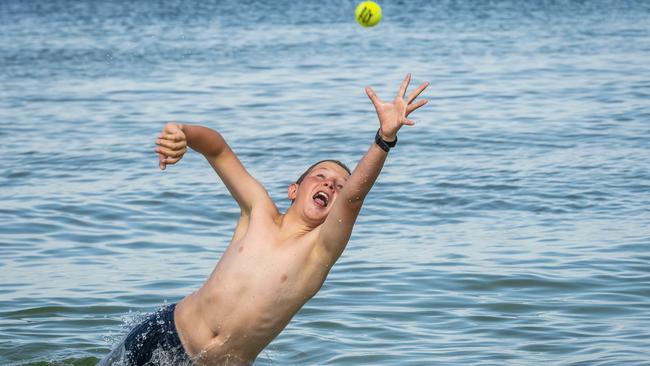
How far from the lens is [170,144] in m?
5.60

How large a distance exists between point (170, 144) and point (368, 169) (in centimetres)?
93

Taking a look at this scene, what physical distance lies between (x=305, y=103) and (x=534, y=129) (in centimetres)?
445

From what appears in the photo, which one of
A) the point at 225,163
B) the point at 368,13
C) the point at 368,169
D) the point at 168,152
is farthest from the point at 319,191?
the point at 368,13

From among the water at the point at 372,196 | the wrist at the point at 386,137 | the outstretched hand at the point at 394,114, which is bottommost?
the water at the point at 372,196

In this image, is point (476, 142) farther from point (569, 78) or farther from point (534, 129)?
point (569, 78)

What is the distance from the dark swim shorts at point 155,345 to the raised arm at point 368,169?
1.03 m

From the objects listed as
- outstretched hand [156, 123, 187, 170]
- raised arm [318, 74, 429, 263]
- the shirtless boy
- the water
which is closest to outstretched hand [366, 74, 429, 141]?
raised arm [318, 74, 429, 263]

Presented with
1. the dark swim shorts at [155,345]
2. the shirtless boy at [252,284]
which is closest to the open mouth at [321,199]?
the shirtless boy at [252,284]

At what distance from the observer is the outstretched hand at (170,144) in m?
5.60

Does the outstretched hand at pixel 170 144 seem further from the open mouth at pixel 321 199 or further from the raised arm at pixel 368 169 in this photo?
the open mouth at pixel 321 199

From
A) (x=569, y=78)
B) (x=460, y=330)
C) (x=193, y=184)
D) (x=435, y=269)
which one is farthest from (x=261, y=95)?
(x=460, y=330)

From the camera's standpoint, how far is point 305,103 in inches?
747

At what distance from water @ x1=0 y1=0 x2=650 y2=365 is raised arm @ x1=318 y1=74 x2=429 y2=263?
207 centimetres

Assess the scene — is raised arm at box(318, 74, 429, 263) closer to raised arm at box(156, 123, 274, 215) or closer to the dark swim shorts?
raised arm at box(156, 123, 274, 215)
